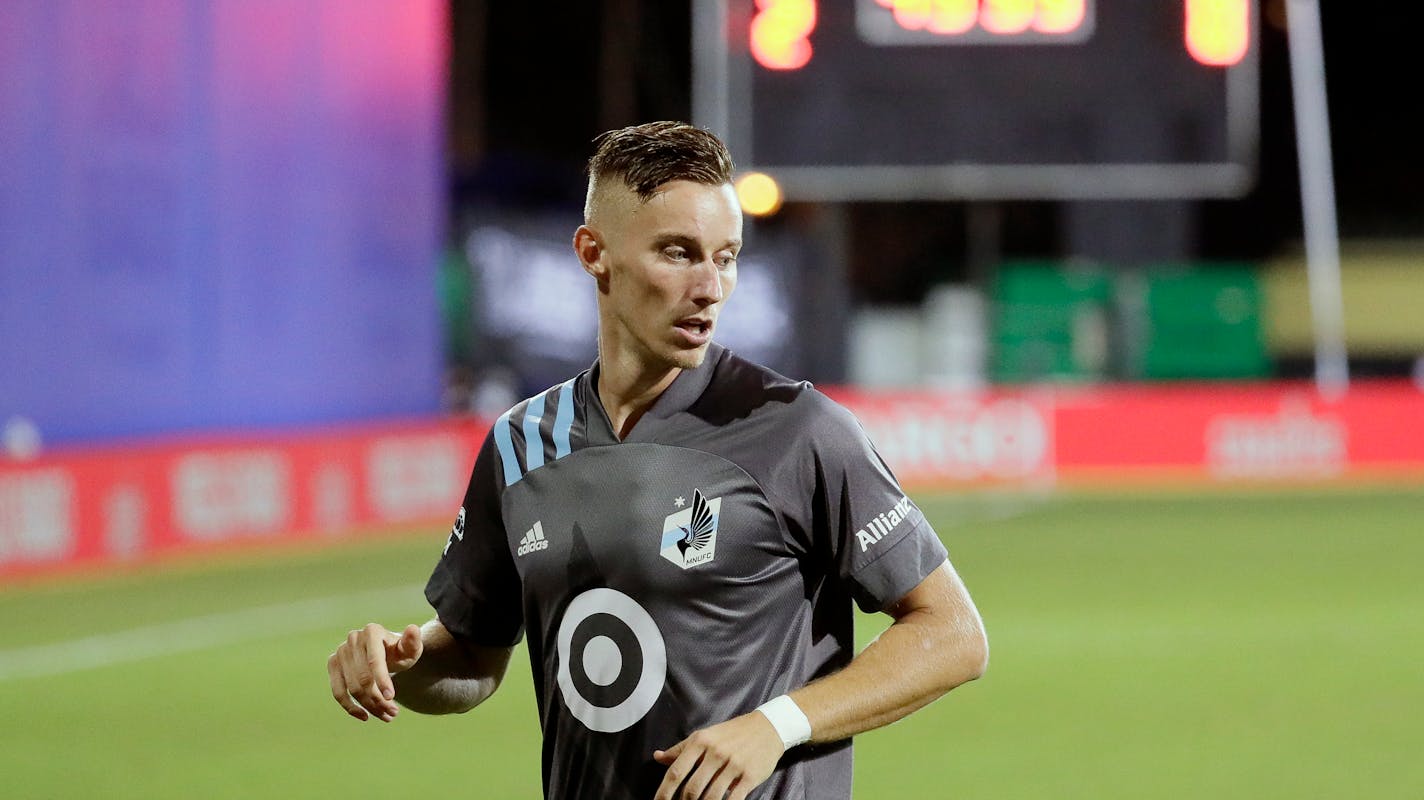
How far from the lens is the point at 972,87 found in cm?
2016

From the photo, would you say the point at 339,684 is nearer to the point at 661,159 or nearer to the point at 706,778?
the point at 706,778

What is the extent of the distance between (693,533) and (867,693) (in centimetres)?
36

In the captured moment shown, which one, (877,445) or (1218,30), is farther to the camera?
(1218,30)

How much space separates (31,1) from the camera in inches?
613

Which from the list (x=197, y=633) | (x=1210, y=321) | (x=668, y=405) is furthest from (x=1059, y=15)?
(x=668, y=405)

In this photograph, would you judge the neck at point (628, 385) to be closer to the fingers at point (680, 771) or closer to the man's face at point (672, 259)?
the man's face at point (672, 259)

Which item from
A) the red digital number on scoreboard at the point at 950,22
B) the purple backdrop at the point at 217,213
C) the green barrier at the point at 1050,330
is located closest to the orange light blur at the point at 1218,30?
the red digital number on scoreboard at the point at 950,22

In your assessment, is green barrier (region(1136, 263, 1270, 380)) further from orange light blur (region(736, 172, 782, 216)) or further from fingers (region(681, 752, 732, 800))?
fingers (region(681, 752, 732, 800))

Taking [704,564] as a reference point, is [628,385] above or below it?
above

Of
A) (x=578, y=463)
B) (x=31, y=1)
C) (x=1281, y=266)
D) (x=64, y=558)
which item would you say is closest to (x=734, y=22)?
(x=31, y=1)

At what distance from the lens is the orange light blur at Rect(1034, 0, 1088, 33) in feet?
64.4

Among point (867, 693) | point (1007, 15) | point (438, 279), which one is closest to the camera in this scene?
point (867, 693)

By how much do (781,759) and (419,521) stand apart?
625 inches

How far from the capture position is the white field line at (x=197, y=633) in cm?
1166
